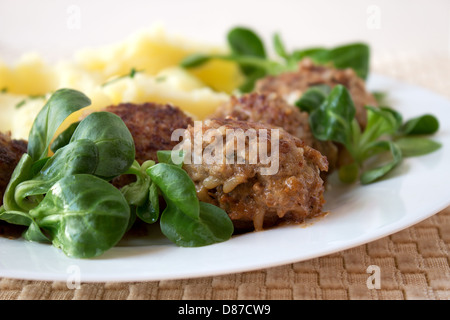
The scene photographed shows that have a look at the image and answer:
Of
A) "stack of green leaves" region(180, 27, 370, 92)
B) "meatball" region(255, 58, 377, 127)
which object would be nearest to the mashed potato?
"stack of green leaves" region(180, 27, 370, 92)

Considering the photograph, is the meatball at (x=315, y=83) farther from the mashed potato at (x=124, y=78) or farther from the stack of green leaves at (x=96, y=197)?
the stack of green leaves at (x=96, y=197)

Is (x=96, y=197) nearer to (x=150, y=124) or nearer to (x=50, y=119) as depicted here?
(x=50, y=119)

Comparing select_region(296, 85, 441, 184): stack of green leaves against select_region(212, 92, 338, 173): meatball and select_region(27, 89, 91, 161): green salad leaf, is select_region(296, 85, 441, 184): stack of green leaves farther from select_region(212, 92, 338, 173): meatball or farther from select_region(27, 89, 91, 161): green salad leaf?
select_region(27, 89, 91, 161): green salad leaf

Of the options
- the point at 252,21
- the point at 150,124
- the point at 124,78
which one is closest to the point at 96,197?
the point at 150,124

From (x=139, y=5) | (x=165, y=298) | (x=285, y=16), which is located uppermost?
(x=165, y=298)

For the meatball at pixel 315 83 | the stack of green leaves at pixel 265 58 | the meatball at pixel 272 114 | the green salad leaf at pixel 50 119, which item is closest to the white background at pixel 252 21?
the stack of green leaves at pixel 265 58
